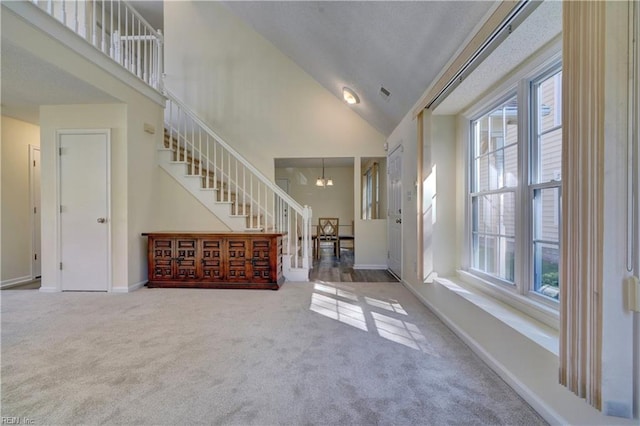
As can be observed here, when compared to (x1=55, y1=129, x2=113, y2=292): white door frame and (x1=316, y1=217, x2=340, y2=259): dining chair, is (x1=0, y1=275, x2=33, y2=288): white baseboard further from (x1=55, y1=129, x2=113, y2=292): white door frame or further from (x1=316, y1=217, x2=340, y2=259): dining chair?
(x1=316, y1=217, x2=340, y2=259): dining chair

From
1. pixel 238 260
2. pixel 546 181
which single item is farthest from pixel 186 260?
pixel 546 181

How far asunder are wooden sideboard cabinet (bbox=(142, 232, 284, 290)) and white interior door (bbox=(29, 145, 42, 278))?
6.60ft

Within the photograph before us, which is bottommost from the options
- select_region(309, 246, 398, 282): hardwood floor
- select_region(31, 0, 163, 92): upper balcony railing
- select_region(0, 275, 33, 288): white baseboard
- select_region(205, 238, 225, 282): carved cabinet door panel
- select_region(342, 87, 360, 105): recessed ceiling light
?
select_region(309, 246, 398, 282): hardwood floor

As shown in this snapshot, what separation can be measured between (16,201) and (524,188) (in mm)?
6134

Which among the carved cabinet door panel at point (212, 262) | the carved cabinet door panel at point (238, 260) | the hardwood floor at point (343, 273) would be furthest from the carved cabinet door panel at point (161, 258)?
the hardwood floor at point (343, 273)

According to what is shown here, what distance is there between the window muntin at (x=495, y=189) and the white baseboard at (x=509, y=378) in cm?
54

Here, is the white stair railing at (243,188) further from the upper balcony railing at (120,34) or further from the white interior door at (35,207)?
the white interior door at (35,207)

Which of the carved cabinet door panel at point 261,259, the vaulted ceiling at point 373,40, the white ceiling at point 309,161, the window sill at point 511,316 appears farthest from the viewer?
the white ceiling at point 309,161

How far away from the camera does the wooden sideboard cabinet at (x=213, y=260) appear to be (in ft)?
12.8

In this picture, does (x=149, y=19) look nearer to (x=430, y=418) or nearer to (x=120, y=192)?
(x=120, y=192)

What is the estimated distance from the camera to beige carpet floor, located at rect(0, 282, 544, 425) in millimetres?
1453

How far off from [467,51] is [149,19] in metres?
7.28

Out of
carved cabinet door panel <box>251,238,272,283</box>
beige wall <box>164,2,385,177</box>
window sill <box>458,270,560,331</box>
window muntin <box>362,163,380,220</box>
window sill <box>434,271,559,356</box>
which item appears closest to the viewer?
window sill <box>434,271,559,356</box>

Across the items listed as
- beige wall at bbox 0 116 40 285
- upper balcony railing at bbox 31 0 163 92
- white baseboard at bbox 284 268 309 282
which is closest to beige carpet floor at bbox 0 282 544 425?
white baseboard at bbox 284 268 309 282
